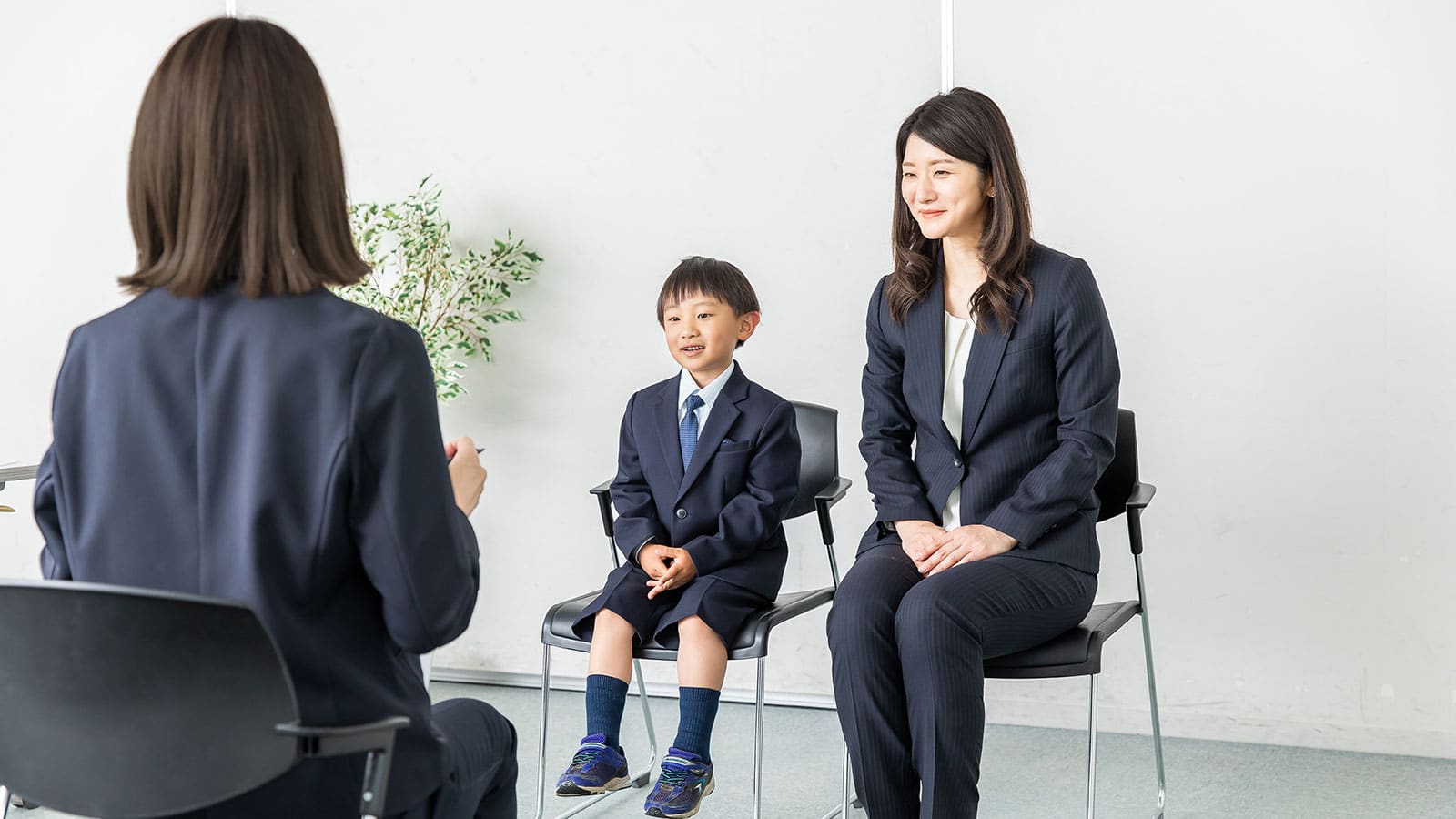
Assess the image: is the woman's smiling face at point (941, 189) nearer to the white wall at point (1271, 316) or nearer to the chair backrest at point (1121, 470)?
the chair backrest at point (1121, 470)

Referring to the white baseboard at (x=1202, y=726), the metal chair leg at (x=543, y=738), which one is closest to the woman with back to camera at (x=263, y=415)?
the metal chair leg at (x=543, y=738)

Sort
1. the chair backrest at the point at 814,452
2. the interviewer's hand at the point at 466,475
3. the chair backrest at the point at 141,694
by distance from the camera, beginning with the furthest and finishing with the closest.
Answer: the chair backrest at the point at 814,452
the interviewer's hand at the point at 466,475
the chair backrest at the point at 141,694

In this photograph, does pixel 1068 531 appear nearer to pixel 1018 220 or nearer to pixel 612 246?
pixel 1018 220

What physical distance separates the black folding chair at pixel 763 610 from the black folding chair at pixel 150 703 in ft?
4.48

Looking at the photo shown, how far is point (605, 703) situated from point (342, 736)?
1.40 metres

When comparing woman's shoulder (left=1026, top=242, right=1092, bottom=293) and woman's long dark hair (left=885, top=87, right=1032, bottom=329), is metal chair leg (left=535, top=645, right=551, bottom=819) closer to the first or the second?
woman's long dark hair (left=885, top=87, right=1032, bottom=329)

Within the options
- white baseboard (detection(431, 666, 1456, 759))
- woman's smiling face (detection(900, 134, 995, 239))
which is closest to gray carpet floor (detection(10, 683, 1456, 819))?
white baseboard (detection(431, 666, 1456, 759))

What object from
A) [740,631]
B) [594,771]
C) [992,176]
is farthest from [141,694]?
[992,176]

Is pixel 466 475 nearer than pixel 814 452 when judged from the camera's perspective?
Yes

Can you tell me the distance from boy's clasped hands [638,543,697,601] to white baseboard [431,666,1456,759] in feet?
2.08

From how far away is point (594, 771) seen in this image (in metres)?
2.56

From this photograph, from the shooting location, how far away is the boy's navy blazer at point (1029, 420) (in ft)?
8.34

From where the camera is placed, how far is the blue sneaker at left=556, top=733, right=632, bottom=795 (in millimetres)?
2543

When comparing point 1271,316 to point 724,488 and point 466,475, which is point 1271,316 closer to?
point 724,488
